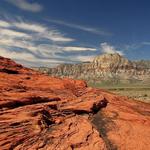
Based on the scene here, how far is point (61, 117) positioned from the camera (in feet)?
86.2

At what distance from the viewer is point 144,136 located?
2648 centimetres

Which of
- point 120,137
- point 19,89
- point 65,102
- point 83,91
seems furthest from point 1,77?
point 120,137

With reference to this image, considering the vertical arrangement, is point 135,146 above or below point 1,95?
below

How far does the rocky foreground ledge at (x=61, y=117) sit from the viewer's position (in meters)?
22.3

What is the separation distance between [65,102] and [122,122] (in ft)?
16.9

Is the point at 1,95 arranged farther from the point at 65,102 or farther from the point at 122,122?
the point at 122,122

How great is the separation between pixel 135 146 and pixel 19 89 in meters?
10.5

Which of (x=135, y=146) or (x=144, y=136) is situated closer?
(x=135, y=146)

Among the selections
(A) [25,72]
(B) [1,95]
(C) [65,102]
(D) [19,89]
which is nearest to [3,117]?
(B) [1,95]

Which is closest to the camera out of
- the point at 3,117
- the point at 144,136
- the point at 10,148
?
the point at 10,148

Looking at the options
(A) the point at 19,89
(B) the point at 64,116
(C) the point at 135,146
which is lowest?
(C) the point at 135,146

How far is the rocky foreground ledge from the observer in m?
22.3

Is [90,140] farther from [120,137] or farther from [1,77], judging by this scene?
[1,77]

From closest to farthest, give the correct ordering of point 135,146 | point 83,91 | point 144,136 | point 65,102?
point 135,146 < point 144,136 < point 65,102 < point 83,91
